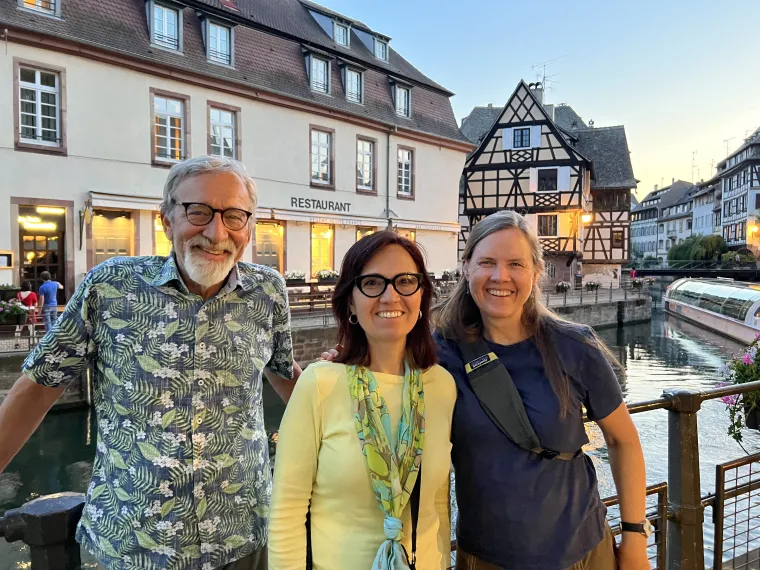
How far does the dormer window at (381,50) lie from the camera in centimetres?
2133

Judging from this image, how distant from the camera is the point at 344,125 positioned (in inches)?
750

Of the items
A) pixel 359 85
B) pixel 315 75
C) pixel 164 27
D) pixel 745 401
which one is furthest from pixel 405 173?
pixel 745 401

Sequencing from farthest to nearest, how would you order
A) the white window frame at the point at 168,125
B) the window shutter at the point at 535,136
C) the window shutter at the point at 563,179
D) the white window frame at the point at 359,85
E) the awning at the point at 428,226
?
the window shutter at the point at 535,136 < the window shutter at the point at 563,179 < the awning at the point at 428,226 < the white window frame at the point at 359,85 < the white window frame at the point at 168,125

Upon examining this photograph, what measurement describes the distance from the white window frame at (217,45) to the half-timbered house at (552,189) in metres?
15.7

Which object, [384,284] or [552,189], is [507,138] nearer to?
[552,189]

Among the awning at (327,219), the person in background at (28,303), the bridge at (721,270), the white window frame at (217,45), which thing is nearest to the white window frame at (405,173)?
the awning at (327,219)

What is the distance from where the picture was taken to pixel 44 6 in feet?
41.5

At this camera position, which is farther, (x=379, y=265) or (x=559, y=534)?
(x=559, y=534)

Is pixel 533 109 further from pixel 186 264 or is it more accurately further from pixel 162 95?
pixel 186 264

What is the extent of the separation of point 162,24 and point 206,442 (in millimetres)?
15807

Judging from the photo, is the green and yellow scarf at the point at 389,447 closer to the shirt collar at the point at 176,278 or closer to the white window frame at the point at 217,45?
the shirt collar at the point at 176,278

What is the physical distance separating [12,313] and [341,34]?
14714mm

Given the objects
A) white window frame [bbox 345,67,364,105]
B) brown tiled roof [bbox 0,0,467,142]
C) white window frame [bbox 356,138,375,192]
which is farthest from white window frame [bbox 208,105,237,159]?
white window frame [bbox 356,138,375,192]

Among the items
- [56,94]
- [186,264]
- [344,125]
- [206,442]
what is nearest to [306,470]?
[206,442]
